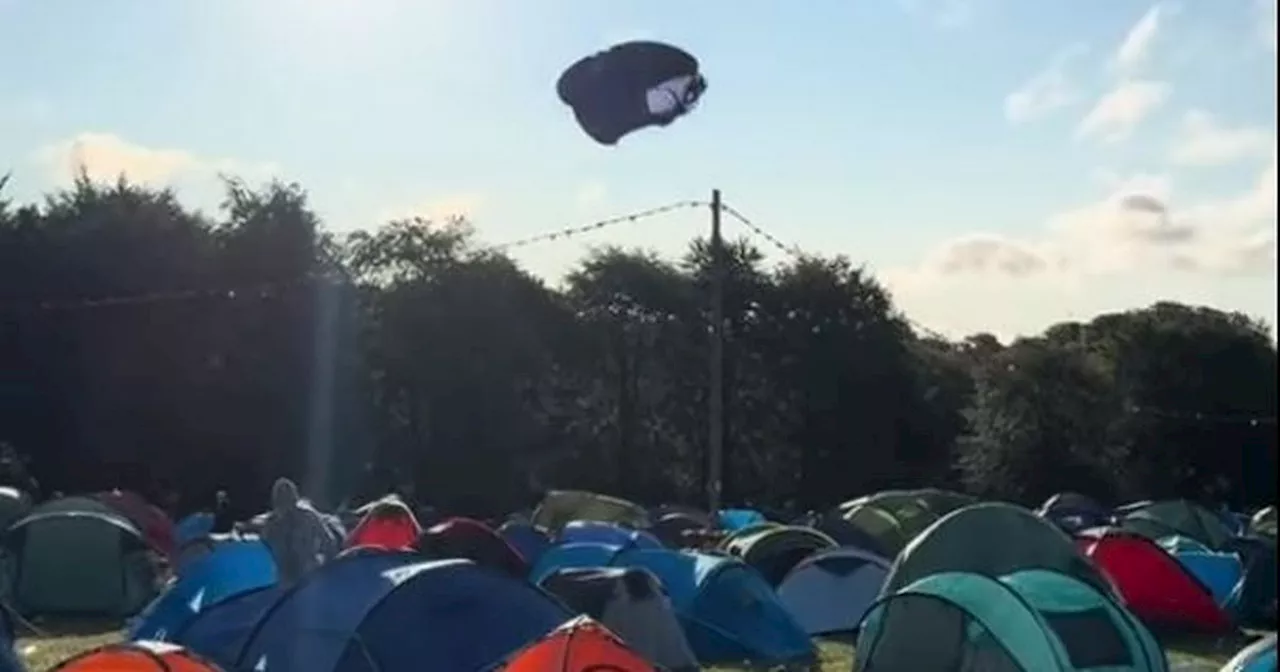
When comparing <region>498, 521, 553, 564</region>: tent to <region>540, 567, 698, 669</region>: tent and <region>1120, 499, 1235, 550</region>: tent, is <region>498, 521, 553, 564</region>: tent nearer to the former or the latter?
<region>540, 567, 698, 669</region>: tent

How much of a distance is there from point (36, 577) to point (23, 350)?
2115cm

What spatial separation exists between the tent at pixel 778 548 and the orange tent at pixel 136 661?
12203 millimetres

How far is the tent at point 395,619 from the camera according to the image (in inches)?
465

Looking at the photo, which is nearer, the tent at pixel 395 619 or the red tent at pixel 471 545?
the tent at pixel 395 619

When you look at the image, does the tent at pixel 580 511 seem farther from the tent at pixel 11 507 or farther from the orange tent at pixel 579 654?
the orange tent at pixel 579 654

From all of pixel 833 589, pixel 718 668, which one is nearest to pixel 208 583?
pixel 718 668

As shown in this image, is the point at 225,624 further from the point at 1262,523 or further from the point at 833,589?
the point at 1262,523

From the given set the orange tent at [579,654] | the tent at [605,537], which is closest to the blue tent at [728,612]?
the tent at [605,537]

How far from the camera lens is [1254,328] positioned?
5425 centimetres

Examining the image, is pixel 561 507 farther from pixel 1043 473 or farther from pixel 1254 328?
pixel 1254 328

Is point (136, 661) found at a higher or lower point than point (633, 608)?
higher

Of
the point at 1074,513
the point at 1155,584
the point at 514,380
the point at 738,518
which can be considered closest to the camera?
the point at 1155,584

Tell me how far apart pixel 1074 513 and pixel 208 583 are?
2213cm

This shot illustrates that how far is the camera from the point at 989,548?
16.7 meters
